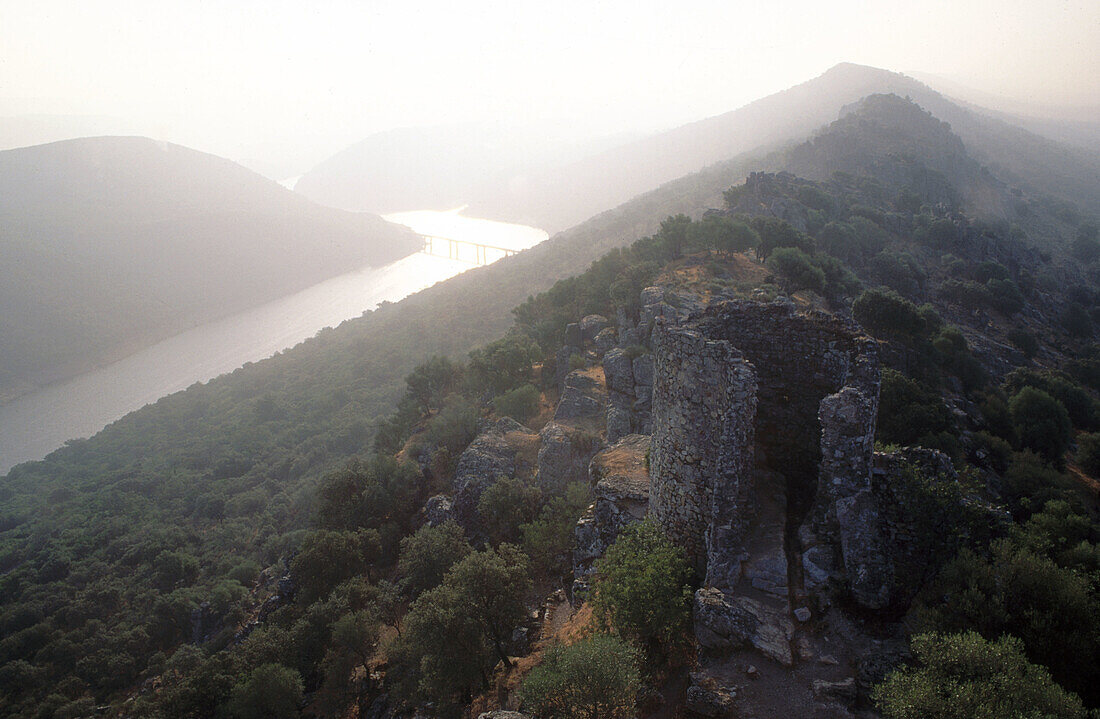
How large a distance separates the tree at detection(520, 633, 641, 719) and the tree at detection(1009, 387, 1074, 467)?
2210 cm

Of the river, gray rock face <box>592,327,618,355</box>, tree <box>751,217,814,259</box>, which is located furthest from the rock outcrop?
the river

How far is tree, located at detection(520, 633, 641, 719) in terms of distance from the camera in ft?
22.1

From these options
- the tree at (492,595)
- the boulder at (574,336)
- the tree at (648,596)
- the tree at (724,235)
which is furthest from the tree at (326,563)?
the tree at (724,235)

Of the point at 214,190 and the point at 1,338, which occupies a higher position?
the point at 214,190

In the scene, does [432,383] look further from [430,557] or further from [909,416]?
[909,416]

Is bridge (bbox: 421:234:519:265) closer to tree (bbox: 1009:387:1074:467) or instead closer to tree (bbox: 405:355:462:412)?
tree (bbox: 405:355:462:412)

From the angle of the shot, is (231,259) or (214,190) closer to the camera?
(231,259)

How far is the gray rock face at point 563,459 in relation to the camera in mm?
16484

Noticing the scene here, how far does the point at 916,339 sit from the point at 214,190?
128 metres

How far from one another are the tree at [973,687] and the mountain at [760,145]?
324 feet

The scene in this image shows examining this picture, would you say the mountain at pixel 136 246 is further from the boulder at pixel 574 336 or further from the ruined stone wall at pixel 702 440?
the ruined stone wall at pixel 702 440

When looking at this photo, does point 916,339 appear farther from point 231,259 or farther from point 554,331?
point 231,259

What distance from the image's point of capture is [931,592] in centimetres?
723

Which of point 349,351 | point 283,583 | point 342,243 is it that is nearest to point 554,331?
point 283,583
